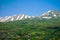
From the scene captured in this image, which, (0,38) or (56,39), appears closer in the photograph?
(56,39)

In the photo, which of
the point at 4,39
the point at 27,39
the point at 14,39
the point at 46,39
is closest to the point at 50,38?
the point at 46,39

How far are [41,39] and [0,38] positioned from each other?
1031 centimetres

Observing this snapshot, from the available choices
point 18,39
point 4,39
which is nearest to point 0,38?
point 4,39

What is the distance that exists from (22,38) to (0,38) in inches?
221

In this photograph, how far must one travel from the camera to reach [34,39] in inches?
1540

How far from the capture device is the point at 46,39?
3891cm

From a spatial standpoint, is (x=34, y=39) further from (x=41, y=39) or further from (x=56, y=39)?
(x=56, y=39)

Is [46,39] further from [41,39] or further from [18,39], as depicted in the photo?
[18,39]

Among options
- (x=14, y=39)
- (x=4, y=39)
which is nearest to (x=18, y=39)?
(x=14, y=39)

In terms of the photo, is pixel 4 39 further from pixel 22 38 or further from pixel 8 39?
pixel 22 38

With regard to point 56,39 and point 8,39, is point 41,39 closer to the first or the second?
point 56,39

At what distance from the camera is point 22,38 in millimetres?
40531

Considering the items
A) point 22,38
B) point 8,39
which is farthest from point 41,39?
point 8,39

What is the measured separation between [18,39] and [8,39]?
238 cm
